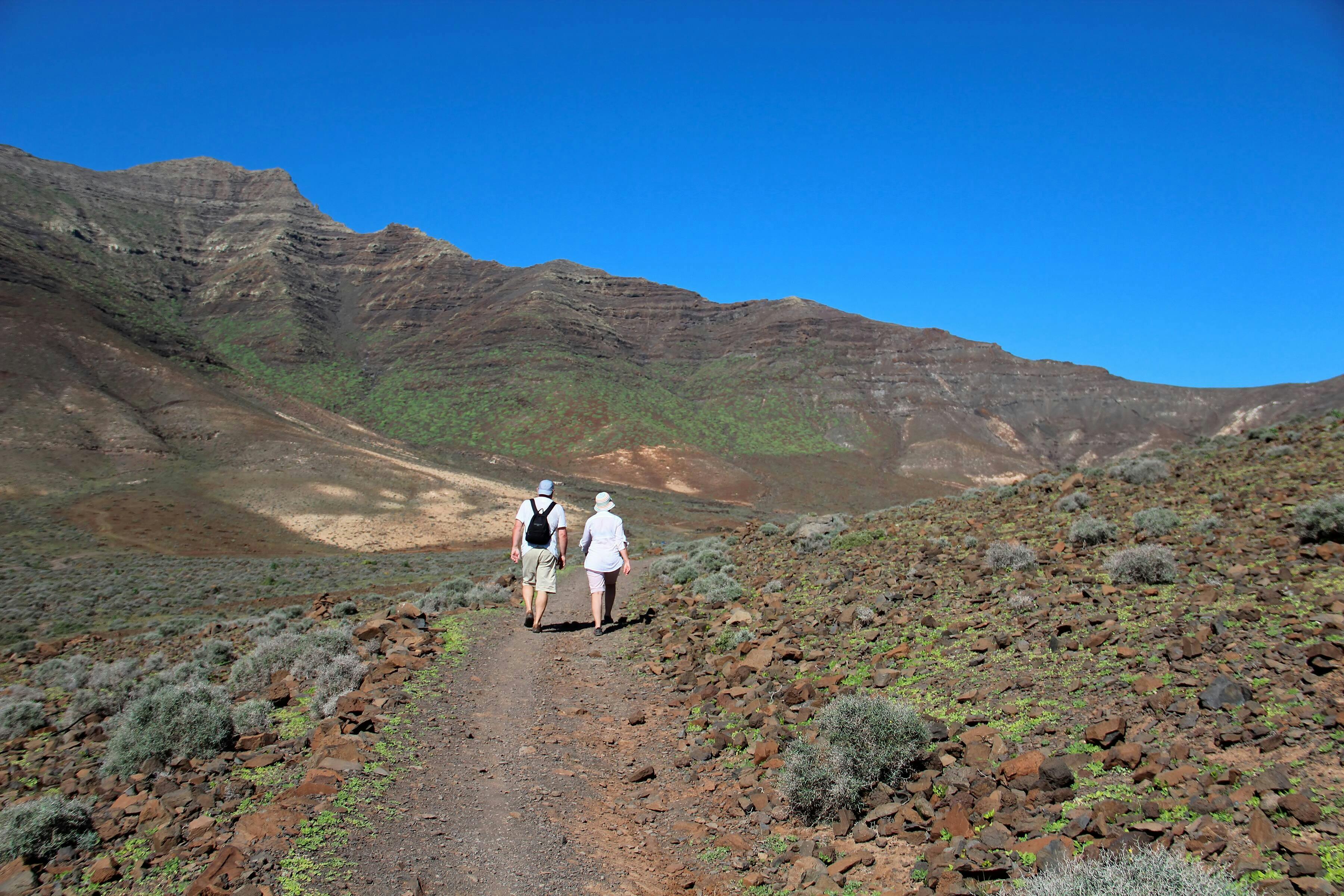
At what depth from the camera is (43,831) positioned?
13.3ft

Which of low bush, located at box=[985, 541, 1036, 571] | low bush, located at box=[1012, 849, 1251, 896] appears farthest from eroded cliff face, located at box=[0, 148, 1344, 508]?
low bush, located at box=[1012, 849, 1251, 896]

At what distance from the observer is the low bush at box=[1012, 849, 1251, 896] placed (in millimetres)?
2887

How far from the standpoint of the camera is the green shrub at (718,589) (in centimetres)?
1103

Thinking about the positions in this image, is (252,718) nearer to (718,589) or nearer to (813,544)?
(718,589)

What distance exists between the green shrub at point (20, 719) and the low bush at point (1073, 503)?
44.8ft

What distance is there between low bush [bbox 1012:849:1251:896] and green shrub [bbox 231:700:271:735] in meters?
5.56

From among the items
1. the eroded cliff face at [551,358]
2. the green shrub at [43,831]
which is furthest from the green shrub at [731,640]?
the eroded cliff face at [551,358]

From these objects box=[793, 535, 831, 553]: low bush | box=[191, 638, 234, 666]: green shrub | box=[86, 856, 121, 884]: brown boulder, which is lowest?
box=[191, 638, 234, 666]: green shrub

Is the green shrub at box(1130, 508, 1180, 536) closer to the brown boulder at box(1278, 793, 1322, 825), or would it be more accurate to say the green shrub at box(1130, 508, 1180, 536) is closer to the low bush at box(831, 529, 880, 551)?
the low bush at box(831, 529, 880, 551)

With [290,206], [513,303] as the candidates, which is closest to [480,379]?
[513,303]

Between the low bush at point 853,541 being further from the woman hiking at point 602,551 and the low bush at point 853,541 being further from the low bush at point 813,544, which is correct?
the woman hiking at point 602,551

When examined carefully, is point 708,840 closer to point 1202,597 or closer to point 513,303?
point 1202,597

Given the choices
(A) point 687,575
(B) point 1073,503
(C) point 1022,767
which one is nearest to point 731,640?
(C) point 1022,767

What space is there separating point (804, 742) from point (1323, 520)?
18.1ft
